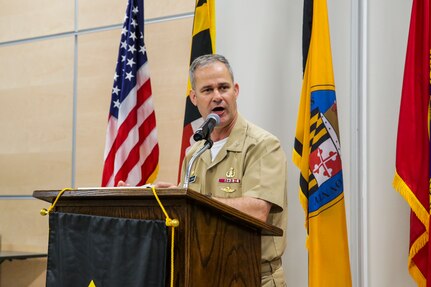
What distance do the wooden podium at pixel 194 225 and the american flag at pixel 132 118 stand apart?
1.59 meters

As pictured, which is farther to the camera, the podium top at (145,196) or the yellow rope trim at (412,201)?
the yellow rope trim at (412,201)

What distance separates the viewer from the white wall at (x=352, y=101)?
2885mm

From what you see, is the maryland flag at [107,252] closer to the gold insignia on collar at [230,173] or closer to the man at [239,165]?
the man at [239,165]

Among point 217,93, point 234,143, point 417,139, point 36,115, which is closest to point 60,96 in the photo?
point 36,115

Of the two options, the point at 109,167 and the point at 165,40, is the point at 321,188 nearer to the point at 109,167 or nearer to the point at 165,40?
the point at 109,167

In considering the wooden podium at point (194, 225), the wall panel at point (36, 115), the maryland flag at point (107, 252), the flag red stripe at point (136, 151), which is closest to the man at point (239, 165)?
the wooden podium at point (194, 225)

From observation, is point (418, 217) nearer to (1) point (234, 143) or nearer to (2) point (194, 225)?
(1) point (234, 143)

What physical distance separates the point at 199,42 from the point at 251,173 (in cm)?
128

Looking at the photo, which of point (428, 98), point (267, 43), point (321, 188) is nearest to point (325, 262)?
point (321, 188)

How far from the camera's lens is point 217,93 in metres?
2.36

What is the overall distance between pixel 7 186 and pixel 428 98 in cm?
291

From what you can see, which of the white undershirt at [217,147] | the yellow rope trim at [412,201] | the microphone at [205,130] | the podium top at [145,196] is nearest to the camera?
the podium top at [145,196]

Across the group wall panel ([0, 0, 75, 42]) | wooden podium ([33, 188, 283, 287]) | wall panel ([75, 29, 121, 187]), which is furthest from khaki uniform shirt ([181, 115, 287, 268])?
wall panel ([0, 0, 75, 42])

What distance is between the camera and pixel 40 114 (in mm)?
4035
